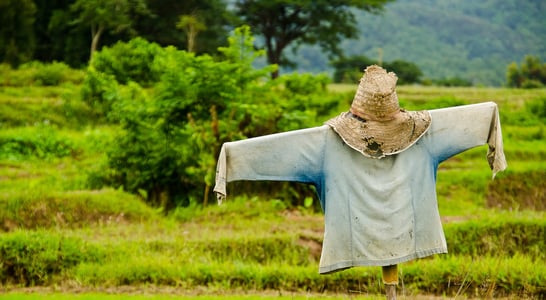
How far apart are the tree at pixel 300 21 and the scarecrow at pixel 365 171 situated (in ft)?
109

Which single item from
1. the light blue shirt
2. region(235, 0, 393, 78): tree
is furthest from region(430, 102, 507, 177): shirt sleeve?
region(235, 0, 393, 78): tree

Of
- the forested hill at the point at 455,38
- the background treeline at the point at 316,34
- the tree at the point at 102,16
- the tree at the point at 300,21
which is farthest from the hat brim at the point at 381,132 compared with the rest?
the forested hill at the point at 455,38

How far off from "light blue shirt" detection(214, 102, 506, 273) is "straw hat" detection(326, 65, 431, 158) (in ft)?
0.26

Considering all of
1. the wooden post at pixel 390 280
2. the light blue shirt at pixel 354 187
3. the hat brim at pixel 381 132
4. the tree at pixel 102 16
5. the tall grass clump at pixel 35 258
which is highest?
the tree at pixel 102 16

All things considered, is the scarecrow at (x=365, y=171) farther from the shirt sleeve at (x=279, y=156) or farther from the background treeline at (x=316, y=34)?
the background treeline at (x=316, y=34)

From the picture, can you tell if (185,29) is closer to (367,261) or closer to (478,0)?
(367,261)

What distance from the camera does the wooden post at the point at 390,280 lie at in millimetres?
5336

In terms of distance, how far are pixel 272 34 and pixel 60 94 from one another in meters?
17.9

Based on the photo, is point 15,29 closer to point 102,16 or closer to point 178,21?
point 102,16

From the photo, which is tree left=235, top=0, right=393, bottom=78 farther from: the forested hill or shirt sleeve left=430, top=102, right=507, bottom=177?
the forested hill

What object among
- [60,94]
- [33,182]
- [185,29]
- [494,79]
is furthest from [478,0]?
[33,182]

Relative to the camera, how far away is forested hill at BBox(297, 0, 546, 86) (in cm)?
8500

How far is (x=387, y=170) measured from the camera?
543 cm

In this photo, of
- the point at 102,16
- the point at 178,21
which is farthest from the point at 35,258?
the point at 178,21
